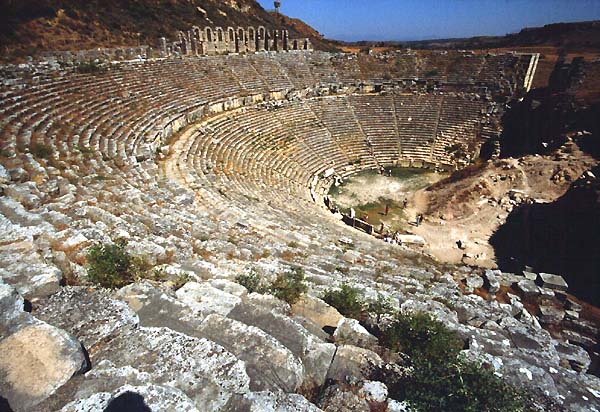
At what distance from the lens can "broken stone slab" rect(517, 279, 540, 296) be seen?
27.9 ft

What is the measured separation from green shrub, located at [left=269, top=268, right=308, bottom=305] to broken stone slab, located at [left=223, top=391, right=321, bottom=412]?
2.09 metres

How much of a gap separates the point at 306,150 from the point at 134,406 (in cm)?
2006

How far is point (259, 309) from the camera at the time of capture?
4023 millimetres

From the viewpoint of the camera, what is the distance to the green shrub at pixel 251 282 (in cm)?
506

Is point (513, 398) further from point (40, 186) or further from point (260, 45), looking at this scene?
point (260, 45)

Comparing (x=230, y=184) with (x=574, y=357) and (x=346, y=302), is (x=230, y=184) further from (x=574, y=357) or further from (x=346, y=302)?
(x=574, y=357)

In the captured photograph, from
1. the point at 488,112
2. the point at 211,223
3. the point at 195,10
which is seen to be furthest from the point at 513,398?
the point at 195,10

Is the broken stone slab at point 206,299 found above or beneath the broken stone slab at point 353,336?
above

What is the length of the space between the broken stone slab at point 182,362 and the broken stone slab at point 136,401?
0.60ft

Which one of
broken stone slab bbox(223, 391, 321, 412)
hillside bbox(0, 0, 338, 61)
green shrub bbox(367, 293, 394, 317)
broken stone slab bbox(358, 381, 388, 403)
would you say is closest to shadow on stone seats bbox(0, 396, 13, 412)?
broken stone slab bbox(223, 391, 321, 412)

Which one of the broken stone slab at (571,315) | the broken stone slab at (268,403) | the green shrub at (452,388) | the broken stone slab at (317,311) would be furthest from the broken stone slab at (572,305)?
the broken stone slab at (268,403)

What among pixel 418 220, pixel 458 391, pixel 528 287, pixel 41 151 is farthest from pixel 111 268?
pixel 418 220

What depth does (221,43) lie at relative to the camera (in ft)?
87.8

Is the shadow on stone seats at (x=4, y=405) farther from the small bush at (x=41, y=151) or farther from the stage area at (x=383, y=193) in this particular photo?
the stage area at (x=383, y=193)
